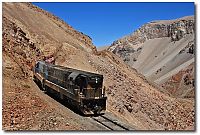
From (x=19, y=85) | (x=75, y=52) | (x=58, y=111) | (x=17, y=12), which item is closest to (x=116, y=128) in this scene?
(x=58, y=111)

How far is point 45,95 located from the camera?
1694 cm

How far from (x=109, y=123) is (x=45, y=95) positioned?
4326 millimetres

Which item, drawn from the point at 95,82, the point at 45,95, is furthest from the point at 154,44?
the point at 95,82

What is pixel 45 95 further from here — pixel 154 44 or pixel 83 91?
pixel 154 44

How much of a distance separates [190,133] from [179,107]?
1360 cm

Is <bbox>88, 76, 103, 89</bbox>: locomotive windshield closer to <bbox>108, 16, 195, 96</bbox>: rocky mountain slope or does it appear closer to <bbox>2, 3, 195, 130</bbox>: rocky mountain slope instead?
<bbox>2, 3, 195, 130</bbox>: rocky mountain slope

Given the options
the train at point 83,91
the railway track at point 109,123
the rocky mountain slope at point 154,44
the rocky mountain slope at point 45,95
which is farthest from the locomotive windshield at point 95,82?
the rocky mountain slope at point 154,44

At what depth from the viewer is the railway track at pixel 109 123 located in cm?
1297

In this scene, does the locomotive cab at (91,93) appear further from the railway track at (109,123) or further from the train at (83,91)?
the railway track at (109,123)

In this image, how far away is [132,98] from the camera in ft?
73.2

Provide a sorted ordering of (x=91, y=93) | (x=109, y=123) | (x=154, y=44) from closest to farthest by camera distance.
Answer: (x=109, y=123), (x=91, y=93), (x=154, y=44)

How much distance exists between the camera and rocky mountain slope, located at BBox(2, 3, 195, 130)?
12.7m

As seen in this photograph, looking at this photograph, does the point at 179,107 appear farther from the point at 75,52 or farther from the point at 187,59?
the point at 187,59

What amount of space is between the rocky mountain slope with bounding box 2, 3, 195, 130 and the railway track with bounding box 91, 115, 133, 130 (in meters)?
0.57
